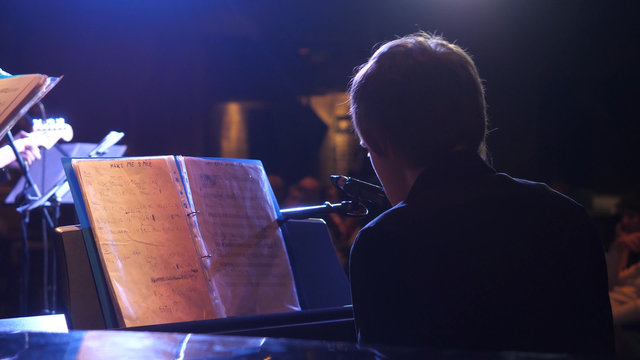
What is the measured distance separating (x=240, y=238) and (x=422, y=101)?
53 centimetres

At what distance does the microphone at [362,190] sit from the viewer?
47.7 inches

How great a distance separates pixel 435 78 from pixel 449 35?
4.84 metres

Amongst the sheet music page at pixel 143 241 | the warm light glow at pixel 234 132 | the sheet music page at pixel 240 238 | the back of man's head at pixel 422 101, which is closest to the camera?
the back of man's head at pixel 422 101

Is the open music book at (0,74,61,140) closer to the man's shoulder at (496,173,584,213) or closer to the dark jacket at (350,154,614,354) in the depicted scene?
the dark jacket at (350,154,614,354)

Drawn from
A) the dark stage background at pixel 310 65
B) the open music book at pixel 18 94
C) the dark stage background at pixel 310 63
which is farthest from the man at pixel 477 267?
the dark stage background at pixel 310 63

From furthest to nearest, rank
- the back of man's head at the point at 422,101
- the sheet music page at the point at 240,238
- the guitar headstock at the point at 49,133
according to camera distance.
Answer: the guitar headstock at the point at 49,133, the sheet music page at the point at 240,238, the back of man's head at the point at 422,101

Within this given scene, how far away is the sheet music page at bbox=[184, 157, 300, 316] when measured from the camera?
1.14 metres

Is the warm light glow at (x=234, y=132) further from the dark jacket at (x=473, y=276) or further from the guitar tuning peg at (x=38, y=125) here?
the dark jacket at (x=473, y=276)

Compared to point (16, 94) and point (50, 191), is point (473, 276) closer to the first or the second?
point (16, 94)

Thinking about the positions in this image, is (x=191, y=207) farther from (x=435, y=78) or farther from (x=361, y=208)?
(x=435, y=78)

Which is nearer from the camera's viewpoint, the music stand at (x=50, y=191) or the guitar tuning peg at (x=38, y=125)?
the guitar tuning peg at (x=38, y=125)

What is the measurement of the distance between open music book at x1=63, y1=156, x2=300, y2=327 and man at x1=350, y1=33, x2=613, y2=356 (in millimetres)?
448

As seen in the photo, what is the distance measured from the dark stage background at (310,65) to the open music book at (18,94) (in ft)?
13.6

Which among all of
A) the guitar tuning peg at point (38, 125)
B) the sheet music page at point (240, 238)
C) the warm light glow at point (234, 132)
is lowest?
the warm light glow at point (234, 132)
